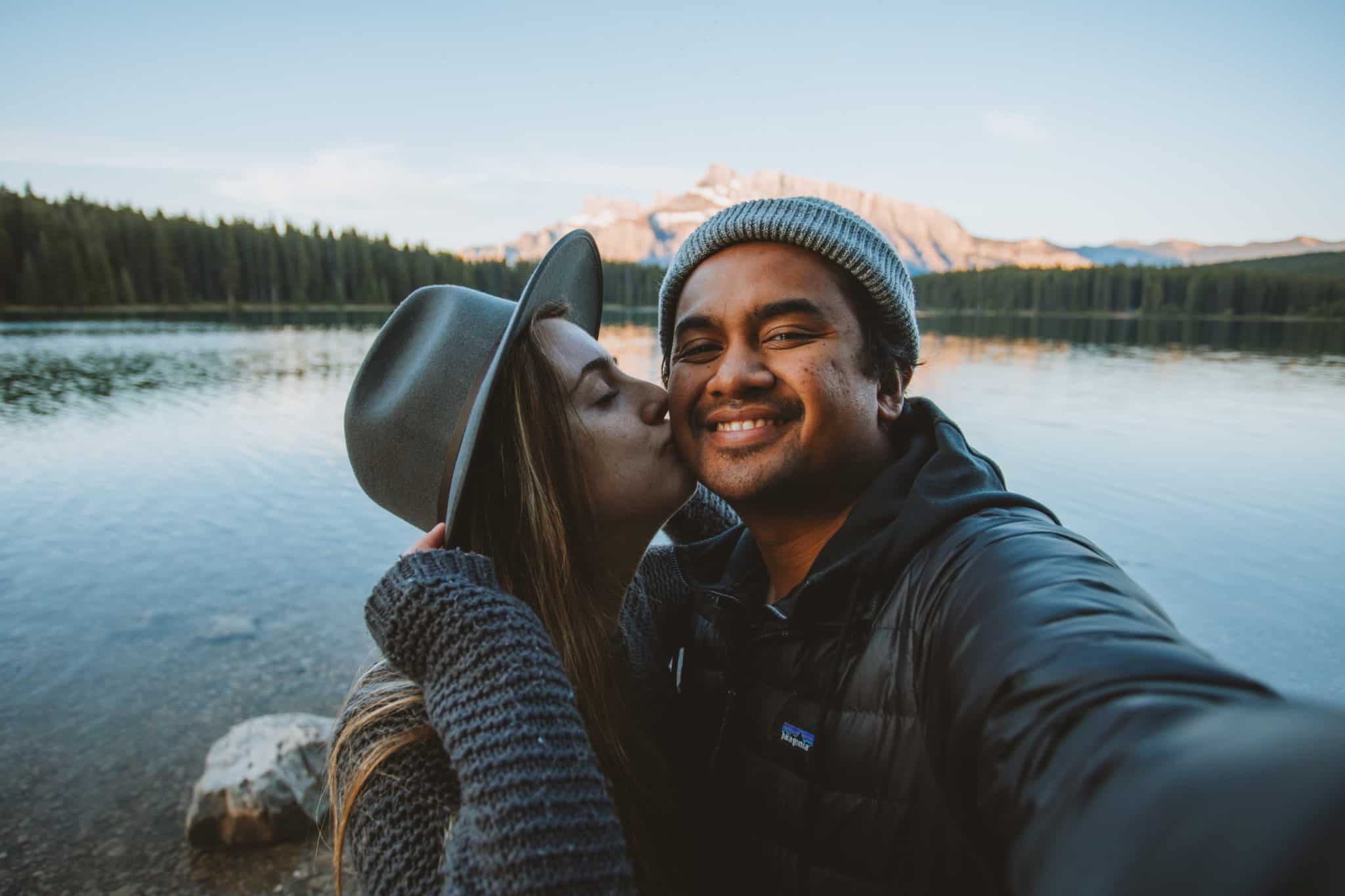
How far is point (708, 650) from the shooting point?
2408 millimetres

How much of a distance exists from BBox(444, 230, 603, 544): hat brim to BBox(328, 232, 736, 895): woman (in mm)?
10

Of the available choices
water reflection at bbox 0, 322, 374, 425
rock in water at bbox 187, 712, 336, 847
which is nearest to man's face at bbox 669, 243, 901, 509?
rock in water at bbox 187, 712, 336, 847

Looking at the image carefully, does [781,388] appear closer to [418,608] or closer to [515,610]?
[515,610]

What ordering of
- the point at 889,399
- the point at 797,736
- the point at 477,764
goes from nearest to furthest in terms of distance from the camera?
the point at 477,764, the point at 797,736, the point at 889,399

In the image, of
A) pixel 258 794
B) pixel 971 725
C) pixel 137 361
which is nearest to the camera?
pixel 971 725

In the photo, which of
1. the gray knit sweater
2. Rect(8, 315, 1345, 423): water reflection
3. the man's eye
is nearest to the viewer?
the gray knit sweater

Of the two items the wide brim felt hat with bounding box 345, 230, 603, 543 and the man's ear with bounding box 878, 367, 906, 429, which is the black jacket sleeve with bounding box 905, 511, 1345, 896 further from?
the wide brim felt hat with bounding box 345, 230, 603, 543

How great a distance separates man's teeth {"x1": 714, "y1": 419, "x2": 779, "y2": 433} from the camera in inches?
88.3

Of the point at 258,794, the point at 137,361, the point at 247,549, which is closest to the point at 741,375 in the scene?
the point at 258,794

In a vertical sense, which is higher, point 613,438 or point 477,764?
point 613,438

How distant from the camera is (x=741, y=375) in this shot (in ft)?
7.31

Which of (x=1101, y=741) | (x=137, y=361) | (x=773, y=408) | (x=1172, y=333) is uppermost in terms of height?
(x=1172, y=333)

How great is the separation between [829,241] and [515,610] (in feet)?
4.71

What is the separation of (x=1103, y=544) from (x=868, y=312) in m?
10.3
